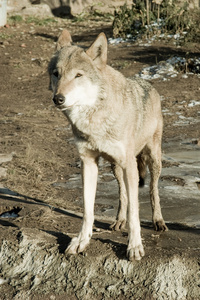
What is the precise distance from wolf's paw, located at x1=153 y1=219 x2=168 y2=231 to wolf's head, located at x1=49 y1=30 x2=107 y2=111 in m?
1.68

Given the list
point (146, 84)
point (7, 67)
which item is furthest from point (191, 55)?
point (146, 84)

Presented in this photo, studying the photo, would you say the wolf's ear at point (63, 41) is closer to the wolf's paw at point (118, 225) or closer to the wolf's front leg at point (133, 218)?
the wolf's front leg at point (133, 218)

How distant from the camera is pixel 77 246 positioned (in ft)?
14.1

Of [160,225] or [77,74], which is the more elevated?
[77,74]

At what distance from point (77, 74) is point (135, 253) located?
1.60 m

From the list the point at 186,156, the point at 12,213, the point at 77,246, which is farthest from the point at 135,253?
the point at 186,156

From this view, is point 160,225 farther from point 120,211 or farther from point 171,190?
point 171,190

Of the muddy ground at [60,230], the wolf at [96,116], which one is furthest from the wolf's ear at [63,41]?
the muddy ground at [60,230]

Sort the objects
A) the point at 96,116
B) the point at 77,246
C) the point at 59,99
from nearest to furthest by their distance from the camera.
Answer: the point at 59,99 < the point at 96,116 < the point at 77,246

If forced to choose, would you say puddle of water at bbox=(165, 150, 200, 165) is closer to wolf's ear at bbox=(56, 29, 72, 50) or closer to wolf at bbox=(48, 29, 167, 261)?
wolf at bbox=(48, 29, 167, 261)

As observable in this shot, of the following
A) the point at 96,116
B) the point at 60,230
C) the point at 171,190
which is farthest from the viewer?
the point at 171,190

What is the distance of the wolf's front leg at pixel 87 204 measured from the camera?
431 centimetres

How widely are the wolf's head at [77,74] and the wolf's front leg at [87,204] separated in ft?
1.91

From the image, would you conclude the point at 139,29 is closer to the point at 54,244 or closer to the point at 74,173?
the point at 74,173
